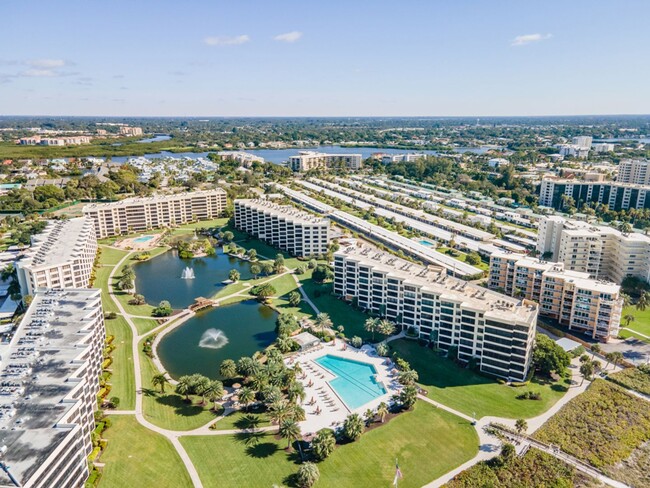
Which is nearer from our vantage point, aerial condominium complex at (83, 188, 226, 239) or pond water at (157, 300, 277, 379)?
pond water at (157, 300, 277, 379)

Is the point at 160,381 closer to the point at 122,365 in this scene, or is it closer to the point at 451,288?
the point at 122,365

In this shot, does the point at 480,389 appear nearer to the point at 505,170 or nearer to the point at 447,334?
the point at 447,334

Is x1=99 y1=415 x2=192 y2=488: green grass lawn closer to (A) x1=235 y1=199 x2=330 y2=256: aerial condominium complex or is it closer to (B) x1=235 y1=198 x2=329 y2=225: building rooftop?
(A) x1=235 y1=199 x2=330 y2=256: aerial condominium complex

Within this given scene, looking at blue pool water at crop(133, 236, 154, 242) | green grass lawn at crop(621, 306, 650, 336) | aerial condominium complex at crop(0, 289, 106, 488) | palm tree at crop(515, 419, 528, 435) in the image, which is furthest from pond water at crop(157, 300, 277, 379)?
green grass lawn at crop(621, 306, 650, 336)

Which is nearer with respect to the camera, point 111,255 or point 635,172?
point 111,255

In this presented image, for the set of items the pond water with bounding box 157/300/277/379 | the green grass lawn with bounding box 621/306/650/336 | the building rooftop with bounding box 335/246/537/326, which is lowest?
the pond water with bounding box 157/300/277/379

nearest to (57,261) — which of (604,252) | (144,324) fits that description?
(144,324)
